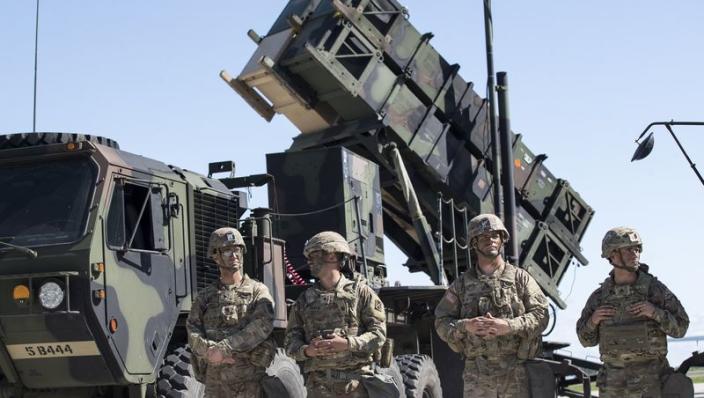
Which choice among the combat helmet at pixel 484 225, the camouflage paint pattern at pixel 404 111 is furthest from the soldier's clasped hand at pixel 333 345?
the camouflage paint pattern at pixel 404 111

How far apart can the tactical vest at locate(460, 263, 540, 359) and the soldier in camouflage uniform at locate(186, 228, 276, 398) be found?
3.85 feet

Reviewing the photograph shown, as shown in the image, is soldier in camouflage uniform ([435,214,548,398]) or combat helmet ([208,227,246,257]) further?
combat helmet ([208,227,246,257])

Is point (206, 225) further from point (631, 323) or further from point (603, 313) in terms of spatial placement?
point (631, 323)

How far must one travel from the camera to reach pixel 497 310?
6293mm

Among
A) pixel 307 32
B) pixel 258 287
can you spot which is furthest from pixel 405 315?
pixel 258 287

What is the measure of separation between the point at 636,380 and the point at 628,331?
10.6 inches

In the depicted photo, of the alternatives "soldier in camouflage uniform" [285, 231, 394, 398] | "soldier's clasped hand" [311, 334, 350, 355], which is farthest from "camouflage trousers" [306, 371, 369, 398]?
"soldier's clasped hand" [311, 334, 350, 355]

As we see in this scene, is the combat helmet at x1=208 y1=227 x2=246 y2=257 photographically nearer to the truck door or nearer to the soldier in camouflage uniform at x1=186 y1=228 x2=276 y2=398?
the soldier in camouflage uniform at x1=186 y1=228 x2=276 y2=398

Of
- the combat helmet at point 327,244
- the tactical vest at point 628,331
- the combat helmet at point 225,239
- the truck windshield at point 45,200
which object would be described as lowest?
the tactical vest at point 628,331

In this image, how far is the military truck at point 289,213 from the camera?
6.95m

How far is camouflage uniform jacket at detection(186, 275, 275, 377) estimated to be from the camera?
6594mm

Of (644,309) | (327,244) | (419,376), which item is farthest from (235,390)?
(419,376)

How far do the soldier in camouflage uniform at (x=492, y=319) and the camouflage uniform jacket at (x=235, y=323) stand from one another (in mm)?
1026

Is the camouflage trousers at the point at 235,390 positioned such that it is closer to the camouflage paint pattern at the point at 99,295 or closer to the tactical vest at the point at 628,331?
the camouflage paint pattern at the point at 99,295
